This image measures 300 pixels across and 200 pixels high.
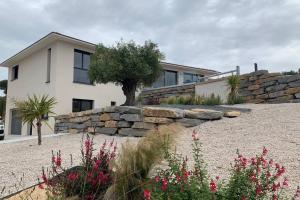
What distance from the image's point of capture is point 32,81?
18094 millimetres

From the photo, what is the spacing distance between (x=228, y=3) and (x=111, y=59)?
15.6 ft

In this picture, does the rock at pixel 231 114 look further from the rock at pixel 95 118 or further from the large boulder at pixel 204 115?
the rock at pixel 95 118

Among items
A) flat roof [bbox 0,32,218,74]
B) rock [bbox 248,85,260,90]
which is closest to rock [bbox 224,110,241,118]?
rock [bbox 248,85,260,90]

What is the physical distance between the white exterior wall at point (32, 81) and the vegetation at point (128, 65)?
195 inches

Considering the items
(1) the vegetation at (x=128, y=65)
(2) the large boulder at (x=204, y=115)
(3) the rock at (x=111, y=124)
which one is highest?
(1) the vegetation at (x=128, y=65)

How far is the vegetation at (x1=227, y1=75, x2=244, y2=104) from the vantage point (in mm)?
11945

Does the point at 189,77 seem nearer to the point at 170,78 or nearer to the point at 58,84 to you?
the point at 170,78

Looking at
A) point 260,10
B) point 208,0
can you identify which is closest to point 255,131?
point 208,0

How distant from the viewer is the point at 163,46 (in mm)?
12484

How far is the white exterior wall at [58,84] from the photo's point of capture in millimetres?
15516

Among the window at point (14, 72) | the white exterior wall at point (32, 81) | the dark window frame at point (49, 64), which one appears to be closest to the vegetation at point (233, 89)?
the white exterior wall at point (32, 81)

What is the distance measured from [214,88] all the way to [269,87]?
10.4 feet

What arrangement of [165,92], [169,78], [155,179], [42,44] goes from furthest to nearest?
1. [169,78]
2. [165,92]
3. [42,44]
4. [155,179]

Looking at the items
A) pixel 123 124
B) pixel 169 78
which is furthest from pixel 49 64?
pixel 123 124
